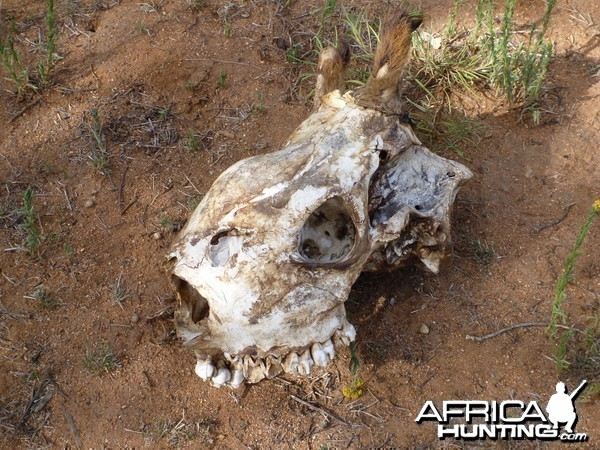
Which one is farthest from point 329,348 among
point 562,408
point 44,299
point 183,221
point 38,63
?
point 38,63

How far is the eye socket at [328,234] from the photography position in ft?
9.63

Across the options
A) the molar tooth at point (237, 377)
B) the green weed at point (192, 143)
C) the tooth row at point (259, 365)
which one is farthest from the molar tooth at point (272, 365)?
the green weed at point (192, 143)

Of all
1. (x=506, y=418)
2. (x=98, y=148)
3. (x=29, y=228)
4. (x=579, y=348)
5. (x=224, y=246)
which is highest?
(x=224, y=246)

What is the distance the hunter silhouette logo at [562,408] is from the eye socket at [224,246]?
5.44 feet

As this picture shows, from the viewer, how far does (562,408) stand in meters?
2.89

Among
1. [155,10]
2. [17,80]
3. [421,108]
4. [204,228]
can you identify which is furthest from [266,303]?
[155,10]

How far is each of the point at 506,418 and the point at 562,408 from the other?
0.26 metres

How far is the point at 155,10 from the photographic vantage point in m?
4.45

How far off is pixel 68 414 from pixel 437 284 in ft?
6.55

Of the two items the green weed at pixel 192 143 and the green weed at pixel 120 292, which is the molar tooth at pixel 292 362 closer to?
the green weed at pixel 120 292

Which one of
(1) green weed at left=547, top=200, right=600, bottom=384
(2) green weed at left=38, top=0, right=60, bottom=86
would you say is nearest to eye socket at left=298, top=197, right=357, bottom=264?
(1) green weed at left=547, top=200, right=600, bottom=384

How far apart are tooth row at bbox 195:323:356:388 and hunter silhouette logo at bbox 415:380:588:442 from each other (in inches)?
26.3

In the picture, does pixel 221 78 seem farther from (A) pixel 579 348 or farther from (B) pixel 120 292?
(A) pixel 579 348

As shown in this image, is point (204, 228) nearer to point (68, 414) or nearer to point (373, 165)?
point (373, 165)
